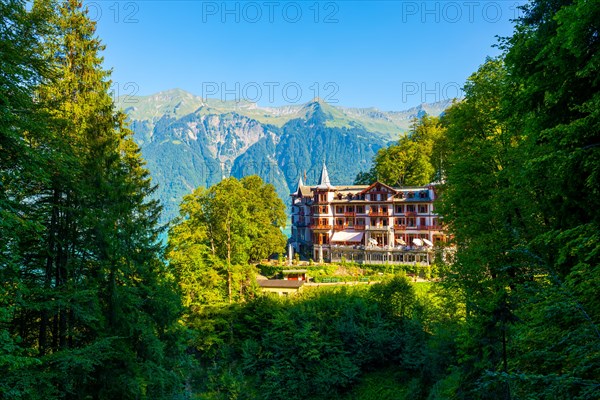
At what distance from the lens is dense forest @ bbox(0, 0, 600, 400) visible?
6.62 m

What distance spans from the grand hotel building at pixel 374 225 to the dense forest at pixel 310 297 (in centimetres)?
1917

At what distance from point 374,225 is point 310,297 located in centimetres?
2293

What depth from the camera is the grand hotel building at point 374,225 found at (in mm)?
46344

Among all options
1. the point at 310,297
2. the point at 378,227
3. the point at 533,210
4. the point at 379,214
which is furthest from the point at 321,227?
the point at 533,210

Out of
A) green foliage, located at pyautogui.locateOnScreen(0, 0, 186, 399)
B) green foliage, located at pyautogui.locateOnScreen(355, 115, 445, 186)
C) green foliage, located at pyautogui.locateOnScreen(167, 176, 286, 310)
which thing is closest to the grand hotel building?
green foliage, located at pyautogui.locateOnScreen(355, 115, 445, 186)

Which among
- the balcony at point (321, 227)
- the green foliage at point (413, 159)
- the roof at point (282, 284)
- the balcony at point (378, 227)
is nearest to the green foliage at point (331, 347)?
the roof at point (282, 284)

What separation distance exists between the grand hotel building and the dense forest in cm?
1917

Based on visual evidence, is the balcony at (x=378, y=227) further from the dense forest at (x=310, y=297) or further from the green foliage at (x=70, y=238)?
the green foliage at (x=70, y=238)

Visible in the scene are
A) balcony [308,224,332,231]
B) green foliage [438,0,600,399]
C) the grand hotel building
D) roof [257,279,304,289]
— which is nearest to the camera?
green foliage [438,0,600,399]

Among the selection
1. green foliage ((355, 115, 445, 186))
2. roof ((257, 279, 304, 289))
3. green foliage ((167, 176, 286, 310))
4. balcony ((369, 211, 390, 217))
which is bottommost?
roof ((257, 279, 304, 289))

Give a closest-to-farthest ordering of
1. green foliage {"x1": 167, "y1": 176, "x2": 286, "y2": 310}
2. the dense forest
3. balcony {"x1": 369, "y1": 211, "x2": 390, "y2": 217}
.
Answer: the dense forest
green foliage {"x1": 167, "y1": 176, "x2": 286, "y2": 310}
balcony {"x1": 369, "y1": 211, "x2": 390, "y2": 217}

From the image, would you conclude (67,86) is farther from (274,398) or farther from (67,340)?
(274,398)

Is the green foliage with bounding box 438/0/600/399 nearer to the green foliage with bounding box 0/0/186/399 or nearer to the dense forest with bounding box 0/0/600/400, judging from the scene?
the dense forest with bounding box 0/0/600/400

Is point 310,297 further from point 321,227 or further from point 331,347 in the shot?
point 321,227
